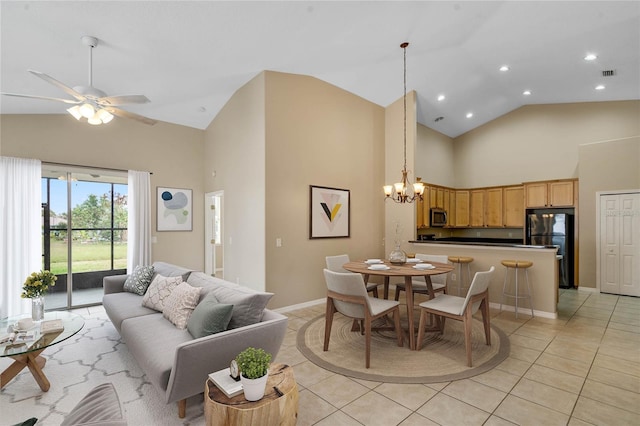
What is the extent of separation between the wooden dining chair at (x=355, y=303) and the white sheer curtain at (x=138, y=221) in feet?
12.7

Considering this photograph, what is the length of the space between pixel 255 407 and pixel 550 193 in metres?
7.36

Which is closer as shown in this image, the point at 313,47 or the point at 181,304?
the point at 181,304

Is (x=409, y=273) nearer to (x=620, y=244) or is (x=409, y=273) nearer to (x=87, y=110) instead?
(x=87, y=110)

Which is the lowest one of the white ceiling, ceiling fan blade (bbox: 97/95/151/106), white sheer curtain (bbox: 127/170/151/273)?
white sheer curtain (bbox: 127/170/151/273)

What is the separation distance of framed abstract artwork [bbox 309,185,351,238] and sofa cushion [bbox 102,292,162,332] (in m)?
2.55

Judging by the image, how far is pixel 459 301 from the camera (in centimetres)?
334

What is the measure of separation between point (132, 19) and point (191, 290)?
263 cm

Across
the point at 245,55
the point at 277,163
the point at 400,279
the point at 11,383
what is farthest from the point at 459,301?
the point at 11,383

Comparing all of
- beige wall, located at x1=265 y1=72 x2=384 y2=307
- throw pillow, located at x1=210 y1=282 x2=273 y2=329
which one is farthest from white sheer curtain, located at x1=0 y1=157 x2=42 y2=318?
throw pillow, located at x1=210 y1=282 x2=273 y2=329

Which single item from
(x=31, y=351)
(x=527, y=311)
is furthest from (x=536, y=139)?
(x=31, y=351)

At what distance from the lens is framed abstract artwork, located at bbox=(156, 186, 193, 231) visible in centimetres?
577

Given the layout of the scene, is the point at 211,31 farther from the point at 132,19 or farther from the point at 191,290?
the point at 191,290

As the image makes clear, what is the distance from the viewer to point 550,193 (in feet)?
21.1

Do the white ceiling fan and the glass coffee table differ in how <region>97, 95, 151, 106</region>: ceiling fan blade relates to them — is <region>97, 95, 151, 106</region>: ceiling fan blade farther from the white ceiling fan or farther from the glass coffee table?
the glass coffee table
